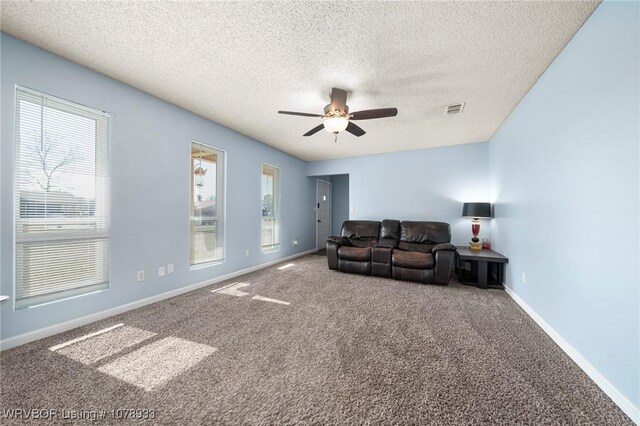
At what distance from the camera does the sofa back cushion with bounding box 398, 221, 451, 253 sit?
14.2 feet

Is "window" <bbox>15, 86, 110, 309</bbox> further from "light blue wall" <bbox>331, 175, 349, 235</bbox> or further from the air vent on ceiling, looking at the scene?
"light blue wall" <bbox>331, 175, 349, 235</bbox>

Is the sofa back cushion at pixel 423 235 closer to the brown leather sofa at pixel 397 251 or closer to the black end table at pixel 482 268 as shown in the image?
the brown leather sofa at pixel 397 251

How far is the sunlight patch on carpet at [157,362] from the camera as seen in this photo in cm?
155

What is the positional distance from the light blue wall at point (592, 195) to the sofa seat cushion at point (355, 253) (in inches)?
86.5

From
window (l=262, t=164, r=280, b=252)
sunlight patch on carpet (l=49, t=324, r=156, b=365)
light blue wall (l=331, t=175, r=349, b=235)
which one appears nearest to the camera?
sunlight patch on carpet (l=49, t=324, r=156, b=365)

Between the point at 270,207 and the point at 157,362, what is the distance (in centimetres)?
368

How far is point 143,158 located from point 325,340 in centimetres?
292

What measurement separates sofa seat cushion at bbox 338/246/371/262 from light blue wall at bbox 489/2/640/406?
7.21 feet

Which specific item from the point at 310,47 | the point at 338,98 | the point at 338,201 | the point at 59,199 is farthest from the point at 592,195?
the point at 338,201

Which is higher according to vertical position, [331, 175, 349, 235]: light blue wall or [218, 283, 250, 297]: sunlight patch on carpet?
[331, 175, 349, 235]: light blue wall

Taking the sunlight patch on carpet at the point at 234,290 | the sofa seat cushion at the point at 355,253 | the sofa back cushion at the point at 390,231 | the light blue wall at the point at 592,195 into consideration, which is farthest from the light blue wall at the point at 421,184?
the sunlight patch on carpet at the point at 234,290

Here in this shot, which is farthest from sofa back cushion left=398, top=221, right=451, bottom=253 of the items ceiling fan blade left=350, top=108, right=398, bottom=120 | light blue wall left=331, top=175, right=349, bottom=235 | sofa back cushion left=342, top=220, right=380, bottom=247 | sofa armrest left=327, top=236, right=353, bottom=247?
light blue wall left=331, top=175, right=349, bottom=235

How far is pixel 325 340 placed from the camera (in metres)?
2.02

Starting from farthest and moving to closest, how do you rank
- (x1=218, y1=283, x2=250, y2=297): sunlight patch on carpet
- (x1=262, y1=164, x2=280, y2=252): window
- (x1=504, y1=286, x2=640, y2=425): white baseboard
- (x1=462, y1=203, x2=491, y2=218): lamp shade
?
(x1=262, y1=164, x2=280, y2=252): window
(x1=462, y1=203, x2=491, y2=218): lamp shade
(x1=218, y1=283, x2=250, y2=297): sunlight patch on carpet
(x1=504, y1=286, x2=640, y2=425): white baseboard
